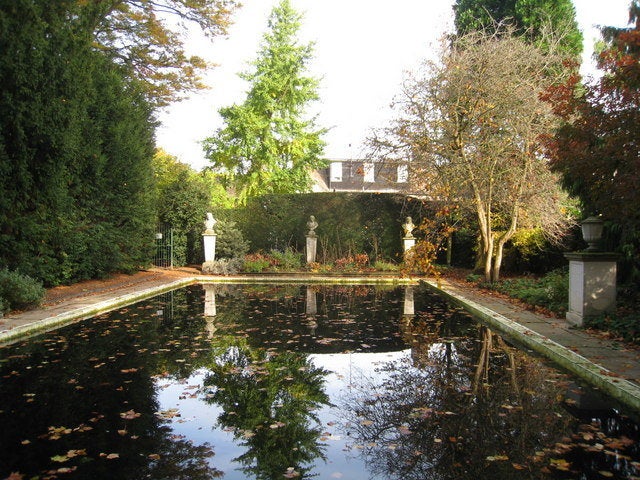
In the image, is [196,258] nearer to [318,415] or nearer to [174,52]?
[174,52]

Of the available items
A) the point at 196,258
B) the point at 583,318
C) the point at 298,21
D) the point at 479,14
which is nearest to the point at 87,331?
the point at 583,318

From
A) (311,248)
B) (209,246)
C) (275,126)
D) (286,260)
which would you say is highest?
(275,126)

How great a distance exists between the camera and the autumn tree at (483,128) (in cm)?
1242

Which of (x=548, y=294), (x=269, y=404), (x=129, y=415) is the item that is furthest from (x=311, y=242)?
(x=129, y=415)

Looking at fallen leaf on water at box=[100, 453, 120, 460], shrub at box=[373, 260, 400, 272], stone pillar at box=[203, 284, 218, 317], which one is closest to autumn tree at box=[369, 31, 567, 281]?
shrub at box=[373, 260, 400, 272]

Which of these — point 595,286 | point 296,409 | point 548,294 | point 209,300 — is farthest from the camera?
point 209,300

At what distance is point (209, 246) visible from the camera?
776 inches

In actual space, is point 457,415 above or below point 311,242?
below

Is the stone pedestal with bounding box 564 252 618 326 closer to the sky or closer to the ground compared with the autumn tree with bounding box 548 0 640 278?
closer to the ground

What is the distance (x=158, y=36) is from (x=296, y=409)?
17.5 m

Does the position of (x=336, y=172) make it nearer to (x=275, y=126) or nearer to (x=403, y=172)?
(x=275, y=126)

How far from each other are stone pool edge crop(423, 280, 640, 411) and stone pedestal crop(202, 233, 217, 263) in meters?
12.4

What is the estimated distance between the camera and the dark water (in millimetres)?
3340

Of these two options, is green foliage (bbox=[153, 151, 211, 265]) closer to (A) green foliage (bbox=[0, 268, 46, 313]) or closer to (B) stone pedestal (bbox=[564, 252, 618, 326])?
(A) green foliage (bbox=[0, 268, 46, 313])
